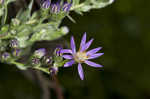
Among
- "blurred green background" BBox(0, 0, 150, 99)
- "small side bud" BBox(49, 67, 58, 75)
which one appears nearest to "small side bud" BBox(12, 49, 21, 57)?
"small side bud" BBox(49, 67, 58, 75)

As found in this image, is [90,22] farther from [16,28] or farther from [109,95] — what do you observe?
[16,28]

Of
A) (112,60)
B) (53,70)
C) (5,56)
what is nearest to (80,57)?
(53,70)

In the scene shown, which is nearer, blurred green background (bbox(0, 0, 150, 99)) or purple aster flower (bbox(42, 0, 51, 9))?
purple aster flower (bbox(42, 0, 51, 9))

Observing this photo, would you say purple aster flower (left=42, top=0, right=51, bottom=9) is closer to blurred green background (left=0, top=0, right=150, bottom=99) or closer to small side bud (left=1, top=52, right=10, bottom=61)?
small side bud (left=1, top=52, right=10, bottom=61)

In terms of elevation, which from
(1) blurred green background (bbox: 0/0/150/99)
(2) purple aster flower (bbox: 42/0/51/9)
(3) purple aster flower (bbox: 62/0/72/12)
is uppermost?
(2) purple aster flower (bbox: 42/0/51/9)

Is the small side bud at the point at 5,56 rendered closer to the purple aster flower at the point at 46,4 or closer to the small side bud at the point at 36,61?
the small side bud at the point at 36,61

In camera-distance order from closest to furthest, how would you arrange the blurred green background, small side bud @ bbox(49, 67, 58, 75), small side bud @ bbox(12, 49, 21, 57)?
1. small side bud @ bbox(49, 67, 58, 75)
2. small side bud @ bbox(12, 49, 21, 57)
3. the blurred green background

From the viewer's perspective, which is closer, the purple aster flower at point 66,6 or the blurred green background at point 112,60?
the purple aster flower at point 66,6

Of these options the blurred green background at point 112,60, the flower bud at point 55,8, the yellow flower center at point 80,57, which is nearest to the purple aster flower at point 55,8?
the flower bud at point 55,8
